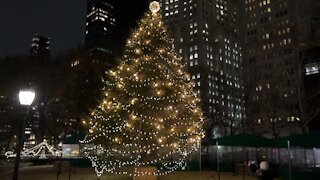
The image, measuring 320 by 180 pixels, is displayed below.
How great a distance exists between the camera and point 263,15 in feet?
385

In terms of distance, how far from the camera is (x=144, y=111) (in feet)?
57.4

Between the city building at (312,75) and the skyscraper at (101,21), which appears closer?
the city building at (312,75)

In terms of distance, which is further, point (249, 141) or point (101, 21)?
point (101, 21)

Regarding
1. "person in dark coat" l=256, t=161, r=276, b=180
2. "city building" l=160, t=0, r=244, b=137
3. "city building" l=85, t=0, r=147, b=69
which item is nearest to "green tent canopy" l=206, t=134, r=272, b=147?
"person in dark coat" l=256, t=161, r=276, b=180

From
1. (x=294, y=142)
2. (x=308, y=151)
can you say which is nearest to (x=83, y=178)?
(x=294, y=142)

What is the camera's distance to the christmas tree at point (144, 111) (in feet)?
56.6

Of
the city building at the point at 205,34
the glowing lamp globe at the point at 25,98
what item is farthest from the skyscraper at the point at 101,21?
the glowing lamp globe at the point at 25,98

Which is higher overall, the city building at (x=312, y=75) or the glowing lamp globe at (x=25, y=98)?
the city building at (x=312, y=75)

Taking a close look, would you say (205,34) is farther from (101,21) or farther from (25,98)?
(25,98)

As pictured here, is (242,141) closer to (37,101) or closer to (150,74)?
(150,74)

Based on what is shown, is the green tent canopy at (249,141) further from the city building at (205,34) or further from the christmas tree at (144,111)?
the city building at (205,34)

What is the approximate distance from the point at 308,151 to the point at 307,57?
25652 mm

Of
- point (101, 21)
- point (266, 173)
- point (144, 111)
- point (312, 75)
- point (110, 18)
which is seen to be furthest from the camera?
point (110, 18)

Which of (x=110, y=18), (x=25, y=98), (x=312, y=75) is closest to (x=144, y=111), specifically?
(x=25, y=98)
